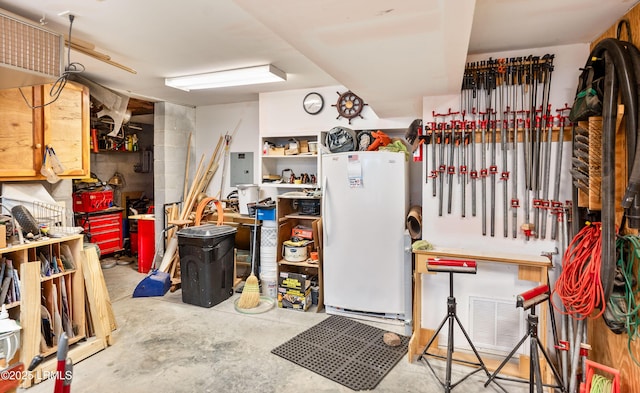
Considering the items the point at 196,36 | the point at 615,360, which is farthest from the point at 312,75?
the point at 615,360

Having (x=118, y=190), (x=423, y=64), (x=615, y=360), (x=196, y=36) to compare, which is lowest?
(x=615, y=360)

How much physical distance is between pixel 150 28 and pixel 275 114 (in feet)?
6.83

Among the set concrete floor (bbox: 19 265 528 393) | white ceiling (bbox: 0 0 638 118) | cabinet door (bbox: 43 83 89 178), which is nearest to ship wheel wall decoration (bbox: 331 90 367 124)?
white ceiling (bbox: 0 0 638 118)

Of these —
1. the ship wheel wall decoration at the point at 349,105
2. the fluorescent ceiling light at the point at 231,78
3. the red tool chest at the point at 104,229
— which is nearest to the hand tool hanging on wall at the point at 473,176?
the ship wheel wall decoration at the point at 349,105

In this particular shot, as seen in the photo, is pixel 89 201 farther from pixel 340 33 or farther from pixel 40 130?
pixel 340 33

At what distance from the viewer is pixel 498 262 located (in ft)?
9.05

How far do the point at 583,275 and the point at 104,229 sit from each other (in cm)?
648

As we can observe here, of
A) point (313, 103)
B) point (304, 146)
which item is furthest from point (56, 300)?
point (313, 103)

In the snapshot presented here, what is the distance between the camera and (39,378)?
8.55ft

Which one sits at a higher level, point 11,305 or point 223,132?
point 223,132

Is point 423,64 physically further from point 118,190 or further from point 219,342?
point 118,190

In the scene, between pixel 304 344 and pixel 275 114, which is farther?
pixel 275 114

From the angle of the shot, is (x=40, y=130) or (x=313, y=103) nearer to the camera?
(x=40, y=130)

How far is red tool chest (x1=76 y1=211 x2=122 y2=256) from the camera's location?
5730 millimetres
